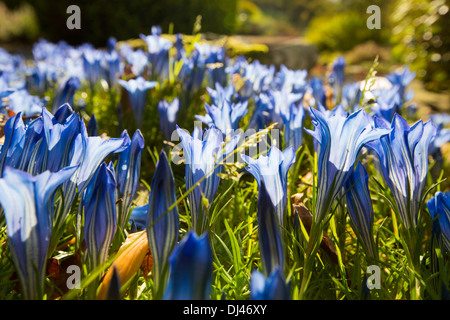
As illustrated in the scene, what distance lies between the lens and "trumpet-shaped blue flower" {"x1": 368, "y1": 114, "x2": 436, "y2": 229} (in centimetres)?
139

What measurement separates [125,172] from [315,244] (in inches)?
28.5

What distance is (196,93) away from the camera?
334 cm

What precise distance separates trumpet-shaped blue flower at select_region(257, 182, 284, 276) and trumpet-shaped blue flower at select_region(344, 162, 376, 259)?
37 centimetres

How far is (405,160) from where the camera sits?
139cm

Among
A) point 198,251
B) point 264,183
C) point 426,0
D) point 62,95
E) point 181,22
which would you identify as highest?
point 181,22

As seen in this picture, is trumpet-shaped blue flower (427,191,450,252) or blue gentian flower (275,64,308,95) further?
blue gentian flower (275,64,308,95)

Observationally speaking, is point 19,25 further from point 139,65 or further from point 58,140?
point 58,140

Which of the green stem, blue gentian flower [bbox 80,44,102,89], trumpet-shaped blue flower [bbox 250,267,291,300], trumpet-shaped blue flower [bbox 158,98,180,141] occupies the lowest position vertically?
trumpet-shaped blue flower [bbox 250,267,291,300]

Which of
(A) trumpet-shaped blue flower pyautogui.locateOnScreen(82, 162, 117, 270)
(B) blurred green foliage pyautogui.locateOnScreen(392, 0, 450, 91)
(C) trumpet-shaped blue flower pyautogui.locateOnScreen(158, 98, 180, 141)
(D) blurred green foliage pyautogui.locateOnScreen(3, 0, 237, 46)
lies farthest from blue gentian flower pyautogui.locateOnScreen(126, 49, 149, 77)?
(D) blurred green foliage pyautogui.locateOnScreen(3, 0, 237, 46)

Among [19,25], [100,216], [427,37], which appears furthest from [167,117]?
[19,25]

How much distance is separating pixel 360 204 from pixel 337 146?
0.25 meters

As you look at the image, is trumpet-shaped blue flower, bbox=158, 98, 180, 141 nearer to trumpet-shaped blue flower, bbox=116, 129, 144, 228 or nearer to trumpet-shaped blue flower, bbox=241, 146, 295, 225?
trumpet-shaped blue flower, bbox=116, 129, 144, 228

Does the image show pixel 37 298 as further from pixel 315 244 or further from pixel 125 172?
pixel 315 244
